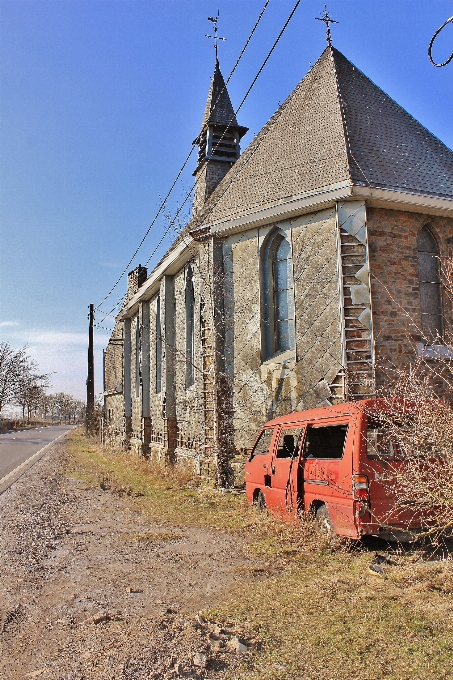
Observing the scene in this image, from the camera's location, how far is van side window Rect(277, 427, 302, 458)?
28.5 feet

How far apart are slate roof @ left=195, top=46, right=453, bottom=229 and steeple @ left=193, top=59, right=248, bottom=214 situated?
5524mm

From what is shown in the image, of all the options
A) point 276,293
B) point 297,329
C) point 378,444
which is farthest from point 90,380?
point 378,444

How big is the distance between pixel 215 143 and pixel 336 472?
1833cm

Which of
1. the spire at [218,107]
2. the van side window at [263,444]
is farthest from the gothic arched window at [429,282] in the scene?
the spire at [218,107]

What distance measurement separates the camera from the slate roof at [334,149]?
12.6 metres

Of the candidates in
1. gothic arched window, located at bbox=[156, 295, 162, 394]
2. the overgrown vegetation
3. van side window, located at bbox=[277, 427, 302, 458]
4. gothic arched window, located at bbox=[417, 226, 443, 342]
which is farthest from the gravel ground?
gothic arched window, located at bbox=[156, 295, 162, 394]

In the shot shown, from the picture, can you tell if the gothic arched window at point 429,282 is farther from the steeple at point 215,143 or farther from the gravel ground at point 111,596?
the steeple at point 215,143

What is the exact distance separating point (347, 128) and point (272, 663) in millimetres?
12052

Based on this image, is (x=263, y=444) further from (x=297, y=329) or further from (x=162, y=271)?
(x=162, y=271)

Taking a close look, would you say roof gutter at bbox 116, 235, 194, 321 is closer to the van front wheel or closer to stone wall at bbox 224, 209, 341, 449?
stone wall at bbox 224, 209, 341, 449

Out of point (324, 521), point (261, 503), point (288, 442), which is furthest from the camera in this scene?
point (261, 503)

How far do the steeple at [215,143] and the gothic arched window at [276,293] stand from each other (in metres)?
8.91

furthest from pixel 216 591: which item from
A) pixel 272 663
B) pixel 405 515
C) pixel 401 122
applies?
pixel 401 122

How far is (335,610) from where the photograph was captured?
199 inches
